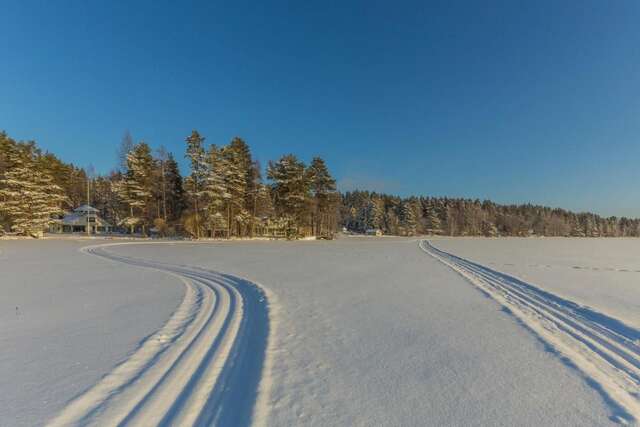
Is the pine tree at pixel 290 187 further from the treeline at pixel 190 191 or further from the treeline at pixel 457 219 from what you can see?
the treeline at pixel 457 219

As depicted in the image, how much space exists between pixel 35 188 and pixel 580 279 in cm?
4942

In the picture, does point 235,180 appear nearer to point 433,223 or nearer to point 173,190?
point 173,190

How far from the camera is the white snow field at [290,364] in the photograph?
275 cm

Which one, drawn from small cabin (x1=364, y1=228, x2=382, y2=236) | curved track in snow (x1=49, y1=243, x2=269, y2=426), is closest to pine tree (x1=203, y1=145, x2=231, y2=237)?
curved track in snow (x1=49, y1=243, x2=269, y2=426)

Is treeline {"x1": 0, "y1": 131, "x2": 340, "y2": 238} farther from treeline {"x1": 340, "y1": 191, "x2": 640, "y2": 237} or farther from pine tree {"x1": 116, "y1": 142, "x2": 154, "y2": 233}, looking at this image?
treeline {"x1": 340, "y1": 191, "x2": 640, "y2": 237}

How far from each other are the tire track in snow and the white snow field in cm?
4

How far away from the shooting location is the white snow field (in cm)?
275

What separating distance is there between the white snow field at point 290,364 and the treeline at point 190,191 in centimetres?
3321

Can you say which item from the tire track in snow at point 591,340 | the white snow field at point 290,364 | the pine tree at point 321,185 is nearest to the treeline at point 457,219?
the pine tree at point 321,185

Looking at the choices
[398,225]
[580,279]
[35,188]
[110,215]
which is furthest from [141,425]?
[398,225]

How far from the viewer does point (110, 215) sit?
5872cm

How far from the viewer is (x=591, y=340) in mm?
4645

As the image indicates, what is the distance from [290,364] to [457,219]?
108m

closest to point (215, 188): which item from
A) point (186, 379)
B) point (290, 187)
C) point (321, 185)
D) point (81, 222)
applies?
point (290, 187)
